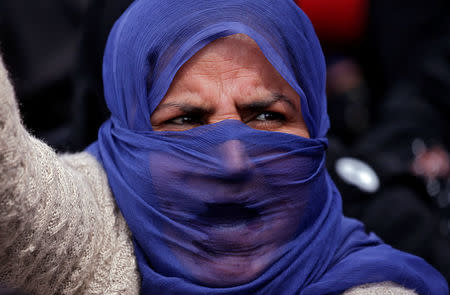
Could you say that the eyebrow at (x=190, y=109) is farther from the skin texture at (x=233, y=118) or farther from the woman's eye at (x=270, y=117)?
the woman's eye at (x=270, y=117)

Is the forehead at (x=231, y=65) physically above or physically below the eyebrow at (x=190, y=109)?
above

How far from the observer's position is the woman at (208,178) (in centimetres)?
156

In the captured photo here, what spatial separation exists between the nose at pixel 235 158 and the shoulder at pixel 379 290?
1.64 ft

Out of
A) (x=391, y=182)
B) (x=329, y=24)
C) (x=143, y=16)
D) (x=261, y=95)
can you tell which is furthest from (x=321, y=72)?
(x=329, y=24)

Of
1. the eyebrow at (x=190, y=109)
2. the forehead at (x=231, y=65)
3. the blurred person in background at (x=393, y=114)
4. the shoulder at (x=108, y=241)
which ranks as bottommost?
the blurred person in background at (x=393, y=114)

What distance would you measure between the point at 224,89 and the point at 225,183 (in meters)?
0.34

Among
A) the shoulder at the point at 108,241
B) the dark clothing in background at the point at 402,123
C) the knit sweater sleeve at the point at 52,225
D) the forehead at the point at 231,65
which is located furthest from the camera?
the dark clothing in background at the point at 402,123

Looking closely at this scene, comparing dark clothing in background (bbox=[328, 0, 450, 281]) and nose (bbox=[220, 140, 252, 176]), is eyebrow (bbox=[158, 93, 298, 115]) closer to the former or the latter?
nose (bbox=[220, 140, 252, 176])

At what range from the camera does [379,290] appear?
167 centimetres

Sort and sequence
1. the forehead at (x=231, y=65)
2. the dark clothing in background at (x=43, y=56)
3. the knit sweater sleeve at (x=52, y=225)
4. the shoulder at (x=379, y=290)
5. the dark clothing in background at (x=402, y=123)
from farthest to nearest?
the dark clothing in background at (x=43, y=56) < the dark clothing in background at (x=402, y=123) < the forehead at (x=231, y=65) < the shoulder at (x=379, y=290) < the knit sweater sleeve at (x=52, y=225)

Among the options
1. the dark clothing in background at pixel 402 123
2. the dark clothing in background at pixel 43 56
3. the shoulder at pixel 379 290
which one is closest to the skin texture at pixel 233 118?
the shoulder at pixel 379 290

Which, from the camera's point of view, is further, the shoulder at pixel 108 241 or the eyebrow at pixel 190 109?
the eyebrow at pixel 190 109

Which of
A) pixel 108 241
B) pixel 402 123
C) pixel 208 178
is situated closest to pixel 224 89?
pixel 208 178

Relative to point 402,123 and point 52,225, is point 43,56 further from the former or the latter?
point 52,225
